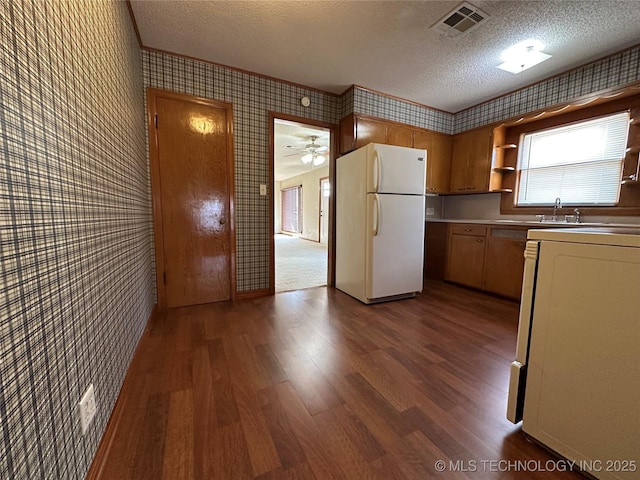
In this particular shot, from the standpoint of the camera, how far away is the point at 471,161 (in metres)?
3.60

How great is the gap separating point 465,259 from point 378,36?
8.58ft

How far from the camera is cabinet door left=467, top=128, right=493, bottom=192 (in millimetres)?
3389

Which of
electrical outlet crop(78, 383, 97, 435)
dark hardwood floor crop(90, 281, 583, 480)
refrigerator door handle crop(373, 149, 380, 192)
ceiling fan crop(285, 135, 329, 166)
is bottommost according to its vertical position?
dark hardwood floor crop(90, 281, 583, 480)

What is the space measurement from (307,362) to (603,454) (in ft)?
4.26

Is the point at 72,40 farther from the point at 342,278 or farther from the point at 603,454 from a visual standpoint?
the point at 342,278

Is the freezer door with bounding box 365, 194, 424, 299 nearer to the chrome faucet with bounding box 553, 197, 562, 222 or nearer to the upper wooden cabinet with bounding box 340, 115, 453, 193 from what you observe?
the upper wooden cabinet with bounding box 340, 115, 453, 193

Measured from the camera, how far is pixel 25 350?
61 cm

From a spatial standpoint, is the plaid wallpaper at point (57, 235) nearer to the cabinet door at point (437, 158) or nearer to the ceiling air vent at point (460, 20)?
the ceiling air vent at point (460, 20)

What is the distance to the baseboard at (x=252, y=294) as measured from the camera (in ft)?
9.53

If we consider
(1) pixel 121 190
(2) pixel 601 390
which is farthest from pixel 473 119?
(1) pixel 121 190

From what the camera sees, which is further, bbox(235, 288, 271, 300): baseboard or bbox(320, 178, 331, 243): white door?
bbox(320, 178, 331, 243): white door

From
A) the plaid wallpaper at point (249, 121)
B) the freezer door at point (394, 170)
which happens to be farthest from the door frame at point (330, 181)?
the freezer door at point (394, 170)

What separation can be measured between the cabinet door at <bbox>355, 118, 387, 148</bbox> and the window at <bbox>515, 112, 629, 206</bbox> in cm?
174

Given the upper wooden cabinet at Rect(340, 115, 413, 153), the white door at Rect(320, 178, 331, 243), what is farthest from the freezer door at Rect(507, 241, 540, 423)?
the white door at Rect(320, 178, 331, 243)
